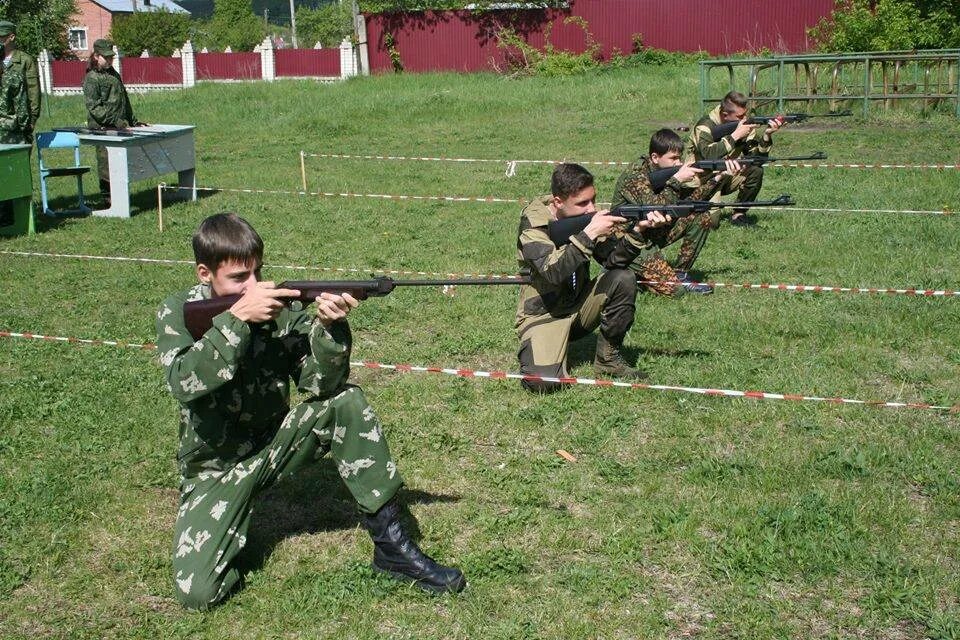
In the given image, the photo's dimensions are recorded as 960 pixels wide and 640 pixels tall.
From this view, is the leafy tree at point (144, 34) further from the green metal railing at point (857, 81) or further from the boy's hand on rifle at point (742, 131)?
the boy's hand on rifle at point (742, 131)

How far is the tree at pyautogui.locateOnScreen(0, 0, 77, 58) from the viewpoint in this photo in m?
52.5

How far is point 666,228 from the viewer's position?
8.10 meters

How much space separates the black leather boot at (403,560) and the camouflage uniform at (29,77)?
11.5 m

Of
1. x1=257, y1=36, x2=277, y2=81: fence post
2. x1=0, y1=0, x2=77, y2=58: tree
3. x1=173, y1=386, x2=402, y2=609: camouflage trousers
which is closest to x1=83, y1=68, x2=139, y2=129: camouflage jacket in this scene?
x1=173, y1=386, x2=402, y2=609: camouflage trousers

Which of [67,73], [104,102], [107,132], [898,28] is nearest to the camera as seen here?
[107,132]

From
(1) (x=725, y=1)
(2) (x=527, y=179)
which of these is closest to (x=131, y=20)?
(1) (x=725, y=1)

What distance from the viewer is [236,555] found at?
15.5 ft

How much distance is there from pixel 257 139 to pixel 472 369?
62.5 feet

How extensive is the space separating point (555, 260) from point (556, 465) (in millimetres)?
1308

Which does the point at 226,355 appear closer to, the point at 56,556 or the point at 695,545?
the point at 56,556

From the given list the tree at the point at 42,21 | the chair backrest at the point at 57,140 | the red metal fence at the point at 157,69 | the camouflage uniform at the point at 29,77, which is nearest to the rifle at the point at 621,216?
the camouflage uniform at the point at 29,77

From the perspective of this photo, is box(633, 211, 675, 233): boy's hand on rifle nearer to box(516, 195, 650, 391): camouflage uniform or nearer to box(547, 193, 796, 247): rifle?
box(547, 193, 796, 247): rifle

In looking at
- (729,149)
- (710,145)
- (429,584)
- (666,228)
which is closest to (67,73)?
(710,145)

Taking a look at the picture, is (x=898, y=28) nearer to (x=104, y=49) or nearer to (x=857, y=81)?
(x=857, y=81)
